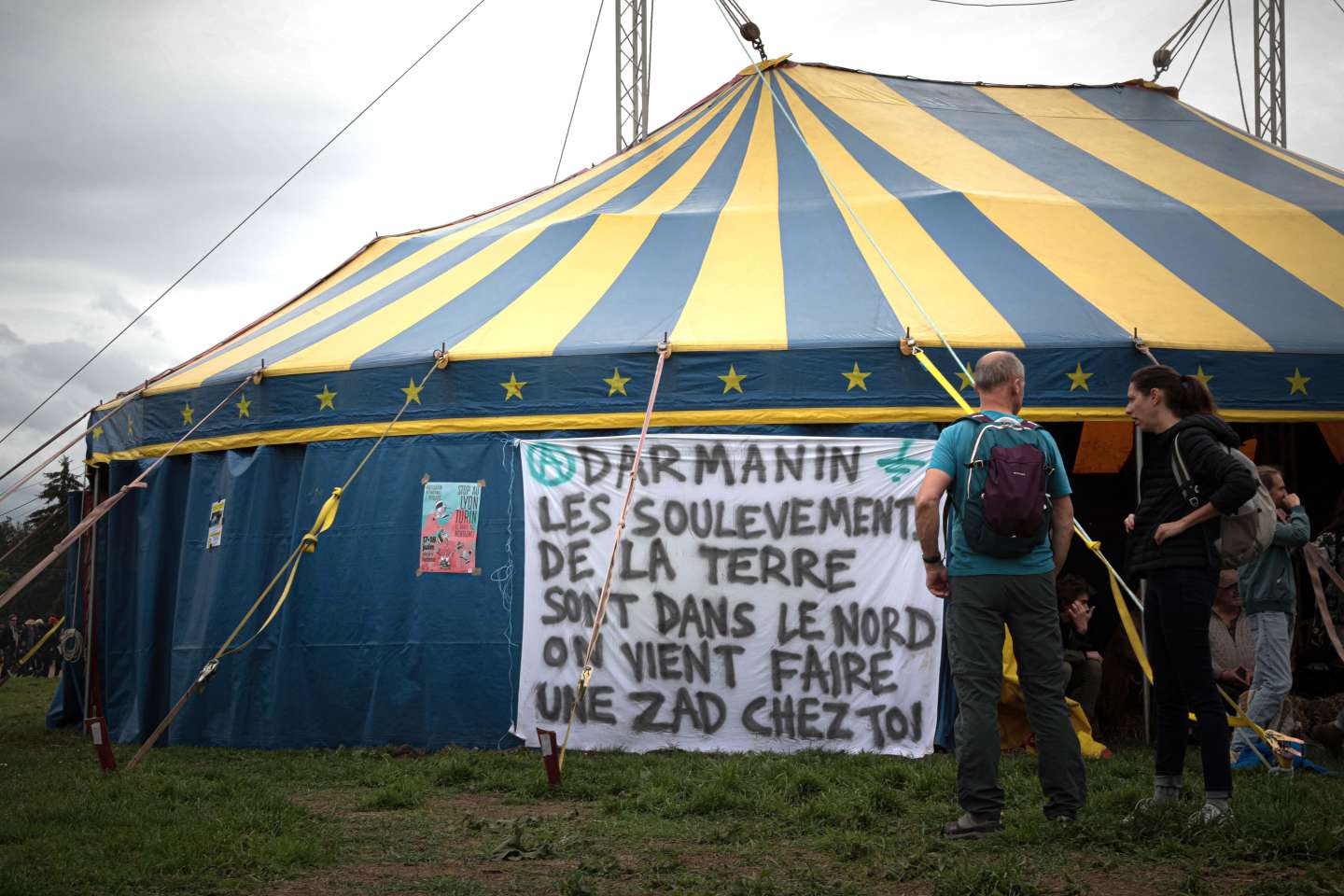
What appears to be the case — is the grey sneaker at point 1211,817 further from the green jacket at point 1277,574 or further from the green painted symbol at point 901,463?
the green painted symbol at point 901,463

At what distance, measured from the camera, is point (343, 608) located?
5.96m

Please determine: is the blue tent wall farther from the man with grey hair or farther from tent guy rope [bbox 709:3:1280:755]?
the man with grey hair

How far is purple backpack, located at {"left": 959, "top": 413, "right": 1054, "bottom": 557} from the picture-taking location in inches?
136

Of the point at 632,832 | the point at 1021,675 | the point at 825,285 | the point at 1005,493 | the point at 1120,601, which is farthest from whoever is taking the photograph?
the point at 825,285

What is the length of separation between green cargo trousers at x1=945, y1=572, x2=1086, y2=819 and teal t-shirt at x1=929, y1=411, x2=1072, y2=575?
27 millimetres

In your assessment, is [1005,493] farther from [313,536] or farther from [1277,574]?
[313,536]

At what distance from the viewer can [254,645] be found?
6.13 m

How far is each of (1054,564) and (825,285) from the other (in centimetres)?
288

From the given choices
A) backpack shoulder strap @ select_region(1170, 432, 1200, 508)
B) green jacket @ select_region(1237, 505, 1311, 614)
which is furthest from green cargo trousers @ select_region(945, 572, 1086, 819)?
green jacket @ select_region(1237, 505, 1311, 614)

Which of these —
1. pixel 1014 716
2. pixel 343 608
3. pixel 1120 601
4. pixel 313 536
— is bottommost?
pixel 1014 716

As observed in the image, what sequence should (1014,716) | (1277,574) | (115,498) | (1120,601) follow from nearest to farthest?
(1277,574) < (1120,601) < (1014,716) < (115,498)

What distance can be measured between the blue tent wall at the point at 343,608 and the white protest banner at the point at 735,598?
0.58 ft

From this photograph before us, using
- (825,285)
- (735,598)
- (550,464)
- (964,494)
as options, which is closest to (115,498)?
(550,464)

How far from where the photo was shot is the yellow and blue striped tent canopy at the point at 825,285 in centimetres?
570
